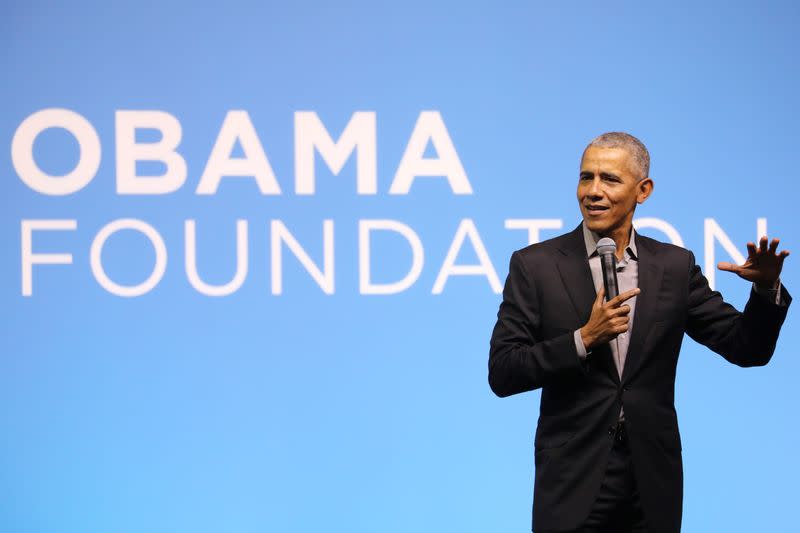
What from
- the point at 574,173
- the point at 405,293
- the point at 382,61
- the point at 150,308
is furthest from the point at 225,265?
the point at 574,173

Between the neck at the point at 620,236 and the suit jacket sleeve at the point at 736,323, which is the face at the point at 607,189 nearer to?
the neck at the point at 620,236

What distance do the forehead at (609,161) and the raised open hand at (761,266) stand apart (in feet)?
0.93

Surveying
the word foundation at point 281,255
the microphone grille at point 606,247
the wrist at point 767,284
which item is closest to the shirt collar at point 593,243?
the microphone grille at point 606,247

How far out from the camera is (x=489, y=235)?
3.43m

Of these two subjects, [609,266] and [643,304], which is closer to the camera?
[609,266]

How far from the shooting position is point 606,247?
183cm

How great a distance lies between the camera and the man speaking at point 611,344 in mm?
1831

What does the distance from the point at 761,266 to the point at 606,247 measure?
1.04ft

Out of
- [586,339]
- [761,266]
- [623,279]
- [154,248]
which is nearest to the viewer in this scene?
[586,339]

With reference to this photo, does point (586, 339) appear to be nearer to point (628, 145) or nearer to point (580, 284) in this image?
point (580, 284)

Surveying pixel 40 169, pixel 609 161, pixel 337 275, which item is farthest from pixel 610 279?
pixel 40 169

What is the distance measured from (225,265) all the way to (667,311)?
1.87m

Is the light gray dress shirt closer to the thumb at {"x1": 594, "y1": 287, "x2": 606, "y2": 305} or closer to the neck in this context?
the neck

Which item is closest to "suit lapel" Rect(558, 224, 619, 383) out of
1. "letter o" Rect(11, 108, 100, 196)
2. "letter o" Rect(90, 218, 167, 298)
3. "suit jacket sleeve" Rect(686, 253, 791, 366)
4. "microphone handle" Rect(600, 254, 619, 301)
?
"microphone handle" Rect(600, 254, 619, 301)
